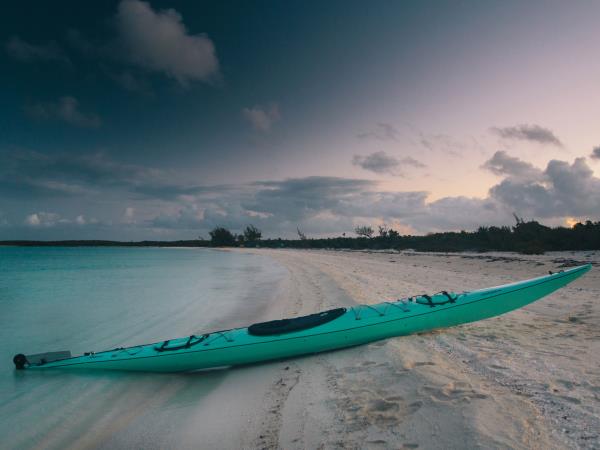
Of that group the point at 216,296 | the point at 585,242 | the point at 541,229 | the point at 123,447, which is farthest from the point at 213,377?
the point at 541,229

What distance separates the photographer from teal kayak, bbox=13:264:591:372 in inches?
170

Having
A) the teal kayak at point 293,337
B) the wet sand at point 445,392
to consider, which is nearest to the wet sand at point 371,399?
the wet sand at point 445,392

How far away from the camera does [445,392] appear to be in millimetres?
2922

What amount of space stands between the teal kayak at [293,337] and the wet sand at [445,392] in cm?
18

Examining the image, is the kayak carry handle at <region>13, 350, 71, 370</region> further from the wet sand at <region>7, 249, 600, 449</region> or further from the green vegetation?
the green vegetation

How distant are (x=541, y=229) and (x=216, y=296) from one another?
921 inches

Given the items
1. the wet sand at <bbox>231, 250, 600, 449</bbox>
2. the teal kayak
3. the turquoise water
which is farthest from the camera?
the teal kayak

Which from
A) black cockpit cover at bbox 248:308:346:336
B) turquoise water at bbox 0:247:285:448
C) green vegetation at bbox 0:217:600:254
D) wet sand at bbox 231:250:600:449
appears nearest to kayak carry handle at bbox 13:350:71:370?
turquoise water at bbox 0:247:285:448

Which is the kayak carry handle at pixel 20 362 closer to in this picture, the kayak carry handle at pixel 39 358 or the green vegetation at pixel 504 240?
the kayak carry handle at pixel 39 358

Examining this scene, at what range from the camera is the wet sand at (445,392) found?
2346 millimetres

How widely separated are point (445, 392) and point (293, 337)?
198cm

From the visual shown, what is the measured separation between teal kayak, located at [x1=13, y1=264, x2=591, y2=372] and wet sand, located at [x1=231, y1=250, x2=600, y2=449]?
18 centimetres

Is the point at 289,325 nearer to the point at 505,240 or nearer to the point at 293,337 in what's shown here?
the point at 293,337

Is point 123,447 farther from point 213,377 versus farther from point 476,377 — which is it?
point 476,377
